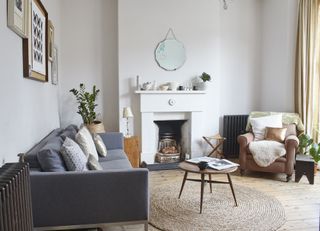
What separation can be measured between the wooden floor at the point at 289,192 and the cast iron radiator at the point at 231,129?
3.29 feet

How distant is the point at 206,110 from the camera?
5.29 m

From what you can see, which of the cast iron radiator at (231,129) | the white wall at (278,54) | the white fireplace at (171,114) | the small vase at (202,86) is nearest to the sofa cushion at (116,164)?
the white fireplace at (171,114)

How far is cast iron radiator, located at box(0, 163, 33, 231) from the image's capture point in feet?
4.01

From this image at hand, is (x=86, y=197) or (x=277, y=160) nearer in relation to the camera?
(x=86, y=197)

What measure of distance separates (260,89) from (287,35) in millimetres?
1153

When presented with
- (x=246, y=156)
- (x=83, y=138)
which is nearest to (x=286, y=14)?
(x=246, y=156)

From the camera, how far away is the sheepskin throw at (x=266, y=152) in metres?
4.05

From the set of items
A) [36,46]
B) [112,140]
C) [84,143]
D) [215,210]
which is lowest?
[215,210]

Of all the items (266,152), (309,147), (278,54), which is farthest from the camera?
(278,54)

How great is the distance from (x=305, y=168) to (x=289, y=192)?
556mm

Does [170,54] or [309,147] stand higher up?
[170,54]

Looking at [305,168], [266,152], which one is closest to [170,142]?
[266,152]

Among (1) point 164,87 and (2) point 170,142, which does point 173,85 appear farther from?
(2) point 170,142

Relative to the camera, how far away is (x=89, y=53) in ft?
16.3
